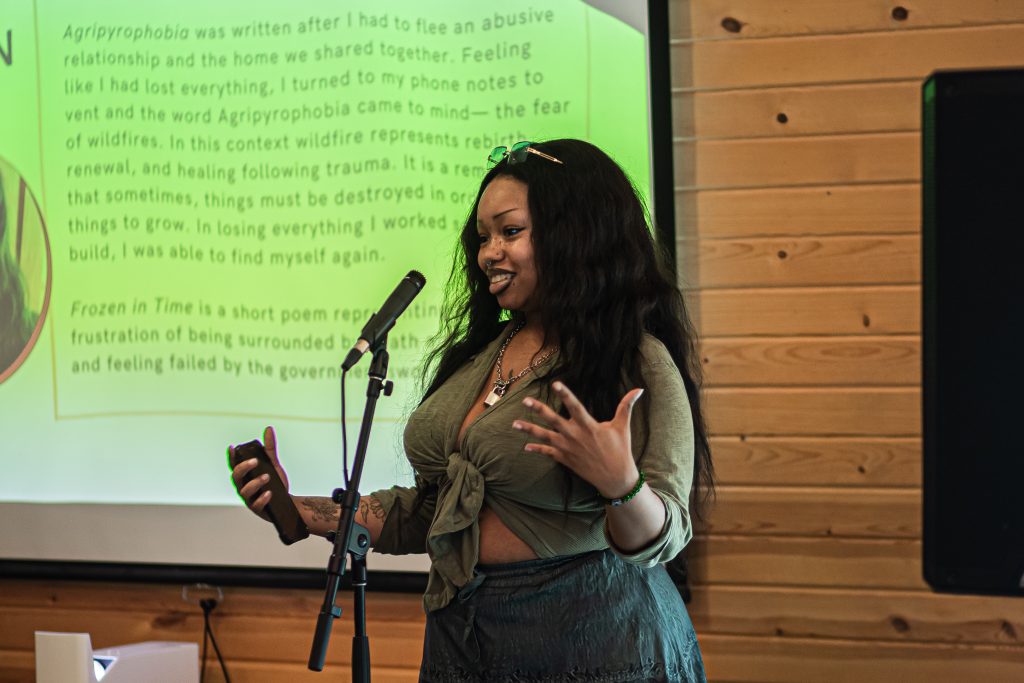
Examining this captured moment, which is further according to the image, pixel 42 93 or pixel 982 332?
pixel 42 93

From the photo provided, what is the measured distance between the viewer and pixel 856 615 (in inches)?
86.7

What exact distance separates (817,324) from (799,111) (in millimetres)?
471

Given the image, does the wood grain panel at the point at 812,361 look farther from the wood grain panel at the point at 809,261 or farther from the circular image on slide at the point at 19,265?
the circular image on slide at the point at 19,265

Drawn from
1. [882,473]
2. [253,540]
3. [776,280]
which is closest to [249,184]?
[253,540]

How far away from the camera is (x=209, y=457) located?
2541mm

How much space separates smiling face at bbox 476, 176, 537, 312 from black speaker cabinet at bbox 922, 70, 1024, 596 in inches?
39.1

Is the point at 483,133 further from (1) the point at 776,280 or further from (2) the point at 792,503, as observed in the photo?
(2) the point at 792,503

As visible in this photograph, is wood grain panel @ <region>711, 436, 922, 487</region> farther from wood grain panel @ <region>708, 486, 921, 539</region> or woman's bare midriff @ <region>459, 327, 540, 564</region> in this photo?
woman's bare midriff @ <region>459, 327, 540, 564</region>

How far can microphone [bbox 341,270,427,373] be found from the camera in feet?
4.57

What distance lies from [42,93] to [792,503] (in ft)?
7.06

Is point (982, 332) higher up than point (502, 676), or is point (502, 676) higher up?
point (982, 332)

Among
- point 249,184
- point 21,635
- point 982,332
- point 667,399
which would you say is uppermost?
point 249,184

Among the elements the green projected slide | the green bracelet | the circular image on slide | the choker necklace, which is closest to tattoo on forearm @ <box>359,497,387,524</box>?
the choker necklace

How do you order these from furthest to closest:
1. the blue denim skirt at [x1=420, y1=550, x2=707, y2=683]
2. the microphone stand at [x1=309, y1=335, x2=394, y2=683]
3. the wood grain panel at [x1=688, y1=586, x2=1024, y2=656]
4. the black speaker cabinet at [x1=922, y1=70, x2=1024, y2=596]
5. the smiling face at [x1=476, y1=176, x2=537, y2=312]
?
the wood grain panel at [x1=688, y1=586, x2=1024, y2=656], the smiling face at [x1=476, y1=176, x2=537, y2=312], the blue denim skirt at [x1=420, y1=550, x2=707, y2=683], the microphone stand at [x1=309, y1=335, x2=394, y2=683], the black speaker cabinet at [x1=922, y1=70, x2=1024, y2=596]
